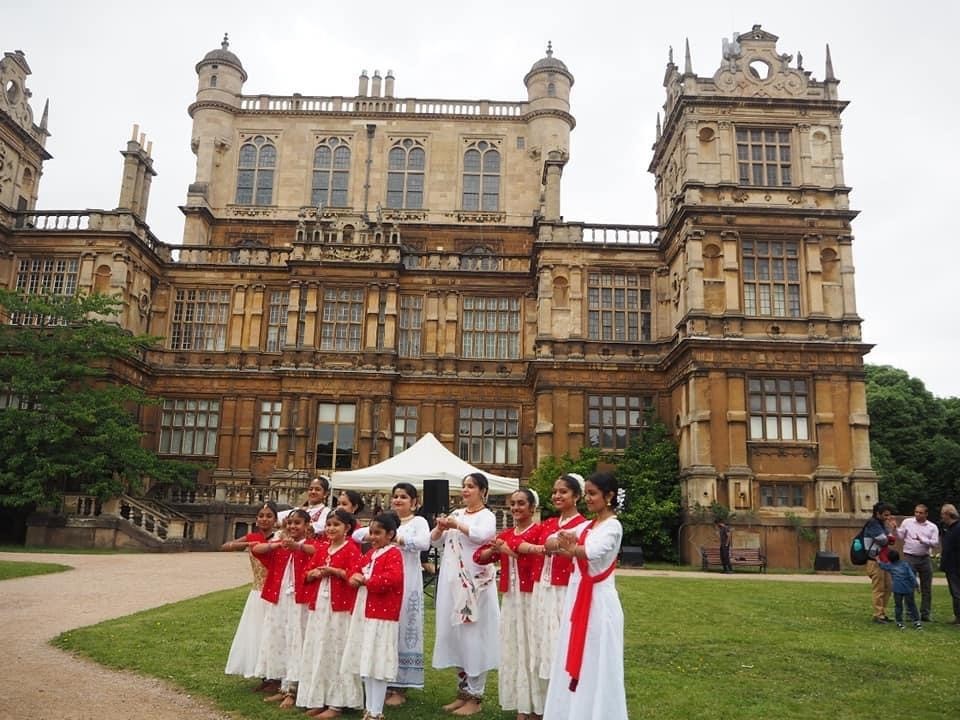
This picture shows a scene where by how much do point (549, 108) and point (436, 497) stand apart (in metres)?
28.1

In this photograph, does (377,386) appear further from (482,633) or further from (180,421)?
(482,633)

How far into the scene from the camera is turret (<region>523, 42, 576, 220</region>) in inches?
1425

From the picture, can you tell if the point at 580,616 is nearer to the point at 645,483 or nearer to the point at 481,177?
the point at 645,483

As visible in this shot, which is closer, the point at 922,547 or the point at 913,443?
the point at 922,547

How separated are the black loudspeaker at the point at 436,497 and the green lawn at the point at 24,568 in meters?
9.59

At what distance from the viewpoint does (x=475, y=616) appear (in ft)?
25.1

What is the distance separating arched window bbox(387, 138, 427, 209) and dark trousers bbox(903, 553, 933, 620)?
27.2 metres

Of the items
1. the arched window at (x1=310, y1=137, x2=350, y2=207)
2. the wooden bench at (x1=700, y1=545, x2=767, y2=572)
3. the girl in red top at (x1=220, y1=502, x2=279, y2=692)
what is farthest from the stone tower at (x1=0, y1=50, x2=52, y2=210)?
the wooden bench at (x1=700, y1=545, x2=767, y2=572)

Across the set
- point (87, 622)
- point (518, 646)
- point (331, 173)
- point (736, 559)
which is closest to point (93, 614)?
point (87, 622)

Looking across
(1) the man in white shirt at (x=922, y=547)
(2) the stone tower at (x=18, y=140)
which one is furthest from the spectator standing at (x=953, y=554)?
(2) the stone tower at (x=18, y=140)

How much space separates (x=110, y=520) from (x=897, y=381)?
45.1m

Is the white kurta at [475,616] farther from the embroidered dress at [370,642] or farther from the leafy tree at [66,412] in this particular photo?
the leafy tree at [66,412]

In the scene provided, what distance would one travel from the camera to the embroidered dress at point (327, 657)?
7.05 metres

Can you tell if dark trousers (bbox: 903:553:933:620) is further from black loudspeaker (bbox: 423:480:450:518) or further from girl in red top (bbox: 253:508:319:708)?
girl in red top (bbox: 253:508:319:708)
